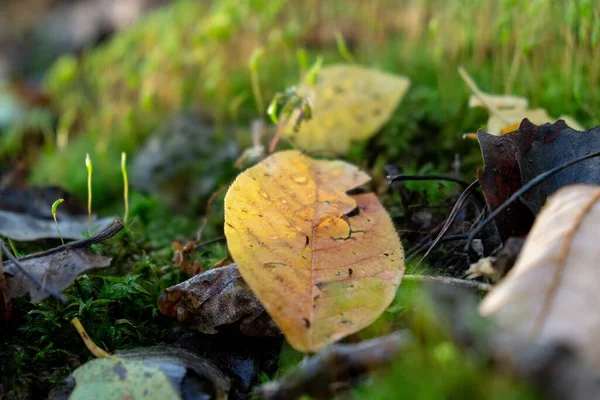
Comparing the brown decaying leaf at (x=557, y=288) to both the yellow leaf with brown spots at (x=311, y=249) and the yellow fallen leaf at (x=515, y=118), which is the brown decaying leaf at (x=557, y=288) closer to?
the yellow leaf with brown spots at (x=311, y=249)

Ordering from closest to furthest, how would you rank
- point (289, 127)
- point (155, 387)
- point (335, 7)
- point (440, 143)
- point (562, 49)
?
point (155, 387), point (289, 127), point (440, 143), point (562, 49), point (335, 7)

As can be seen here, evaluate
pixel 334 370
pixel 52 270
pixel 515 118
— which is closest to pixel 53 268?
pixel 52 270

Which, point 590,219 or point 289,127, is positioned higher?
point 590,219

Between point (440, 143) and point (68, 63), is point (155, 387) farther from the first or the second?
point (68, 63)

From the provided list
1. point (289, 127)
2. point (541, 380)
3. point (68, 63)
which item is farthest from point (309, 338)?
point (68, 63)

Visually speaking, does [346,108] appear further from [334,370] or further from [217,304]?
[334,370]

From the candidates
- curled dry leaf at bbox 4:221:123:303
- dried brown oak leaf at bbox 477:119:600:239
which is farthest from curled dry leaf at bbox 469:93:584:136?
curled dry leaf at bbox 4:221:123:303

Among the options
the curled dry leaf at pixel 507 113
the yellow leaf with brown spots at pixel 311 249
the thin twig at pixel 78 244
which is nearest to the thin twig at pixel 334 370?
the yellow leaf with brown spots at pixel 311 249
